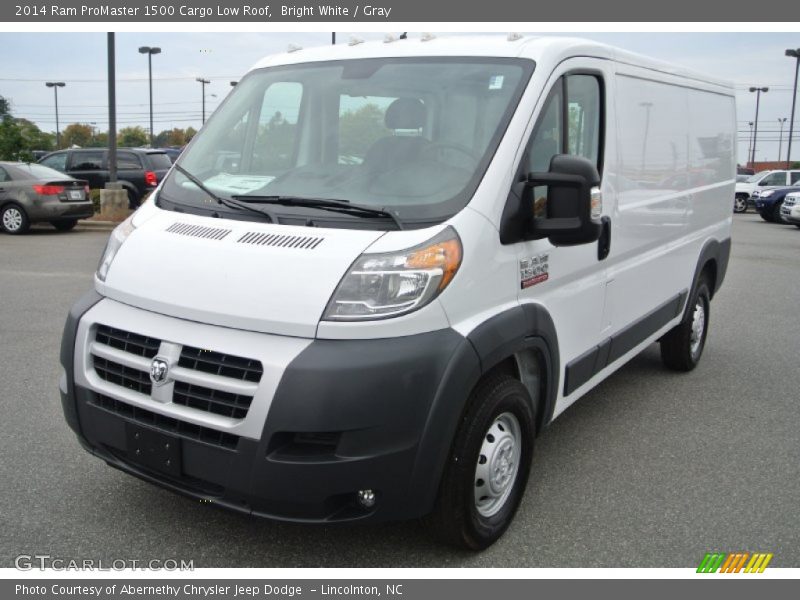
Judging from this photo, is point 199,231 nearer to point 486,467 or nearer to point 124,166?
point 486,467

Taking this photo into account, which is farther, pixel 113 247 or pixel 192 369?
pixel 113 247

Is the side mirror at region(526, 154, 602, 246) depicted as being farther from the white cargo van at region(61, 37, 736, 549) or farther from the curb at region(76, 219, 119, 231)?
the curb at region(76, 219, 119, 231)

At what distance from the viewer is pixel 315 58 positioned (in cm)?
417

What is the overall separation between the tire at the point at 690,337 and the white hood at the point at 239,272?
3.90 metres

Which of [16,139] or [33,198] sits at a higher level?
[16,139]

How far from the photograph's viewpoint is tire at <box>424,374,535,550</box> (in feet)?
10.4

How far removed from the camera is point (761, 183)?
28922 mm

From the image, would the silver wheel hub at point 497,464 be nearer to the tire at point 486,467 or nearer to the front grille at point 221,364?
the tire at point 486,467

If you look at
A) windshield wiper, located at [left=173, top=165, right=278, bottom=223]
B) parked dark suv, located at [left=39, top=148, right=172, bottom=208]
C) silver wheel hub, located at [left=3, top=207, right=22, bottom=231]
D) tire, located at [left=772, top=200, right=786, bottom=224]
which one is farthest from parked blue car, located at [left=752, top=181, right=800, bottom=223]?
windshield wiper, located at [left=173, top=165, right=278, bottom=223]

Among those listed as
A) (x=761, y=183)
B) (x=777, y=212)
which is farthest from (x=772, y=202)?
(x=761, y=183)

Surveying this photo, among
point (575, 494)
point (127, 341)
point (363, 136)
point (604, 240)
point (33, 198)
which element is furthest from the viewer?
point (33, 198)

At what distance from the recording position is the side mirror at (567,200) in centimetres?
334

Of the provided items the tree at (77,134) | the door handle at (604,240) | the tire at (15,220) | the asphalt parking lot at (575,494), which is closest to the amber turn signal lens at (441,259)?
the asphalt parking lot at (575,494)

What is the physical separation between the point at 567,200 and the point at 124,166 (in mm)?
17691
